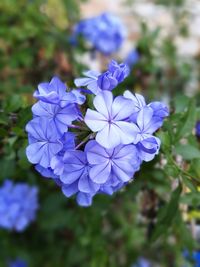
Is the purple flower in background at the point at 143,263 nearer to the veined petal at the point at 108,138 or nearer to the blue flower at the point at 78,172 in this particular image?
the blue flower at the point at 78,172

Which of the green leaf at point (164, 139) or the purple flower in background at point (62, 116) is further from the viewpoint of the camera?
the green leaf at point (164, 139)

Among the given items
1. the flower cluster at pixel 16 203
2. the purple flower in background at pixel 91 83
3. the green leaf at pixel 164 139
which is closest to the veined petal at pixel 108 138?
the purple flower in background at pixel 91 83

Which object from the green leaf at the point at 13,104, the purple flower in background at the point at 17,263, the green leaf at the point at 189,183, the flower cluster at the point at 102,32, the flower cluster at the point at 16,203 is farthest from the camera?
the flower cluster at the point at 102,32

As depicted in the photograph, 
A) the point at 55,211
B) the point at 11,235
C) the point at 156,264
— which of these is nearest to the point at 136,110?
the point at 55,211

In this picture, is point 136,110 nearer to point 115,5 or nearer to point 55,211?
point 55,211

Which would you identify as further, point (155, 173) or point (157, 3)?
point (157, 3)

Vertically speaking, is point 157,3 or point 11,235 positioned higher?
point 157,3

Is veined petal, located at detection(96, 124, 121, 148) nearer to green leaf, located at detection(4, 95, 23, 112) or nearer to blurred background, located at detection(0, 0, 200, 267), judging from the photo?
blurred background, located at detection(0, 0, 200, 267)
